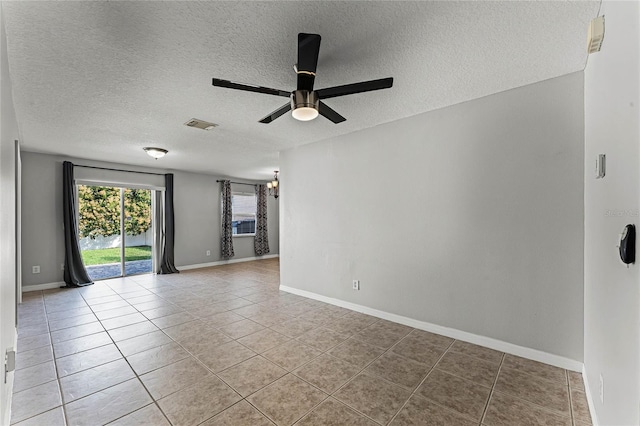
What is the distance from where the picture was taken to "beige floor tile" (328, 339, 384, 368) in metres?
2.55

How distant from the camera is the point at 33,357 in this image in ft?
8.61

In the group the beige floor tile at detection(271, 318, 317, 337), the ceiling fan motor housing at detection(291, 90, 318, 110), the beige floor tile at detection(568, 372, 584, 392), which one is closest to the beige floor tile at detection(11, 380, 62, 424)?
the beige floor tile at detection(271, 318, 317, 337)

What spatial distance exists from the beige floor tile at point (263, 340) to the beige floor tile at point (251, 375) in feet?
0.79

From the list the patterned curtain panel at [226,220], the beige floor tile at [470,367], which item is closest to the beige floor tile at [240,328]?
the beige floor tile at [470,367]

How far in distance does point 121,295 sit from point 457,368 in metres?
5.12

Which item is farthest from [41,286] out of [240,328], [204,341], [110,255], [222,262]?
[240,328]

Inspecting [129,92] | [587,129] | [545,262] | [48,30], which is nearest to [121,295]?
[129,92]

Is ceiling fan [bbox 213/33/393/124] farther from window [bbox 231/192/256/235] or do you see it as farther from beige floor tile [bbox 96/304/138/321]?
window [bbox 231/192/256/235]

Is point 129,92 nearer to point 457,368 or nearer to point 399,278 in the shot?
point 399,278

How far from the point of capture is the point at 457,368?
7.84ft

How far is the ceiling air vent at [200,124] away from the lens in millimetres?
3441

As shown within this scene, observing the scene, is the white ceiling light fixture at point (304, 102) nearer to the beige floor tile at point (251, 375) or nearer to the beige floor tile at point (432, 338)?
the beige floor tile at point (251, 375)

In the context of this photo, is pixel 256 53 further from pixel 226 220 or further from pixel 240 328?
pixel 226 220

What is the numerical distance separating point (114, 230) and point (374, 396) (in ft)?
21.2
